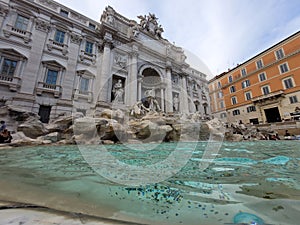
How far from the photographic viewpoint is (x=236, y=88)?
71.1ft

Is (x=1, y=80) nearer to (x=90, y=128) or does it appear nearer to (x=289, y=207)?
(x=90, y=128)

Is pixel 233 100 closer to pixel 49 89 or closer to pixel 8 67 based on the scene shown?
pixel 49 89

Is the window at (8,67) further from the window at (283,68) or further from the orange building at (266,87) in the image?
the window at (283,68)

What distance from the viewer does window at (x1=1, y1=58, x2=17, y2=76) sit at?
8299mm

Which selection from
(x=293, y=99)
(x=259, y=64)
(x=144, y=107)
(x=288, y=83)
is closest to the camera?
(x=144, y=107)

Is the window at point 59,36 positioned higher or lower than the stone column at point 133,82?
Result: higher

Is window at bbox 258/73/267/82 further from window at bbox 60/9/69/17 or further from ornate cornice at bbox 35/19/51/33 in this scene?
ornate cornice at bbox 35/19/51/33

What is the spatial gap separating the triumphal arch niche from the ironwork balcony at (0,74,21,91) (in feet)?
14.9

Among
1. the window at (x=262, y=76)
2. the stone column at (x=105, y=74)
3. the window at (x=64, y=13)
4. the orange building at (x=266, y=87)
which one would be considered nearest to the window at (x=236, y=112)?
the orange building at (x=266, y=87)

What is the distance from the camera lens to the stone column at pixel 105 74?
34.9 ft

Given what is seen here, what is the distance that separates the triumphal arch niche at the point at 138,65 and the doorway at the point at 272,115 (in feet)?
29.1

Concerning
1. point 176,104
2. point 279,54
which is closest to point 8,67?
point 176,104

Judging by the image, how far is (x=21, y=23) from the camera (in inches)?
367

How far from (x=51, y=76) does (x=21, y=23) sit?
12.6 feet
